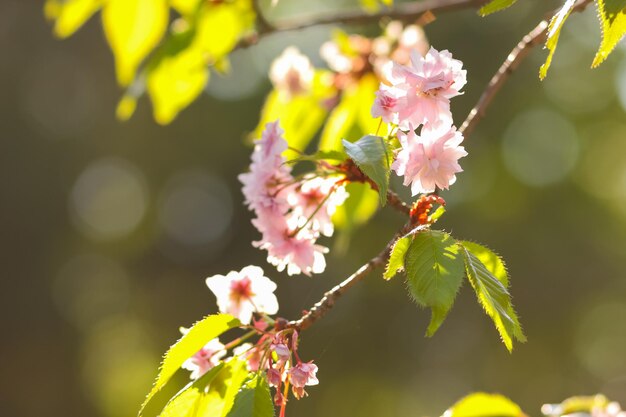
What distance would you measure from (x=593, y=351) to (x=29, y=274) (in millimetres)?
4912

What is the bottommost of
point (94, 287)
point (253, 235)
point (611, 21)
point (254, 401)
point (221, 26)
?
point (94, 287)

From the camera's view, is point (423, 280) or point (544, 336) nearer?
point (423, 280)

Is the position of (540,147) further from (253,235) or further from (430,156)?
(430,156)

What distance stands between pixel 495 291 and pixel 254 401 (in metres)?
0.20

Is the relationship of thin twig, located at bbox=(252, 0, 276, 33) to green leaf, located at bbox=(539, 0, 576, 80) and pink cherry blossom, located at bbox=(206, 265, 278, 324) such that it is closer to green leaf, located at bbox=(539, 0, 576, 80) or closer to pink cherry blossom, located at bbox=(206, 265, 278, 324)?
pink cherry blossom, located at bbox=(206, 265, 278, 324)

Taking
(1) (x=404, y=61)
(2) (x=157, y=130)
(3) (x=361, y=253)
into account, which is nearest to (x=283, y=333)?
(1) (x=404, y=61)

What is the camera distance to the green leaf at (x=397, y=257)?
23.3 inches

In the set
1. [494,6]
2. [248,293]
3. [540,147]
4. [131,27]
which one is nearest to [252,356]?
[248,293]

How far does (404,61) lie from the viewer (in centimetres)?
137

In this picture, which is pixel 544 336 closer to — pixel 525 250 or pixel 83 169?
pixel 525 250

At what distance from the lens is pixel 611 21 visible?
1.69ft

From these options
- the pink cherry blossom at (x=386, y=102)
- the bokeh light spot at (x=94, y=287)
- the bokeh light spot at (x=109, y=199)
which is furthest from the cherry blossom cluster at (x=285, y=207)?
the bokeh light spot at (x=109, y=199)

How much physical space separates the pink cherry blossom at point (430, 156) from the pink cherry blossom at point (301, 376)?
0.59 ft

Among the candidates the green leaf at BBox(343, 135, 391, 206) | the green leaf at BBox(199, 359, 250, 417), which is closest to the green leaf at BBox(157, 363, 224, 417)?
the green leaf at BBox(199, 359, 250, 417)
